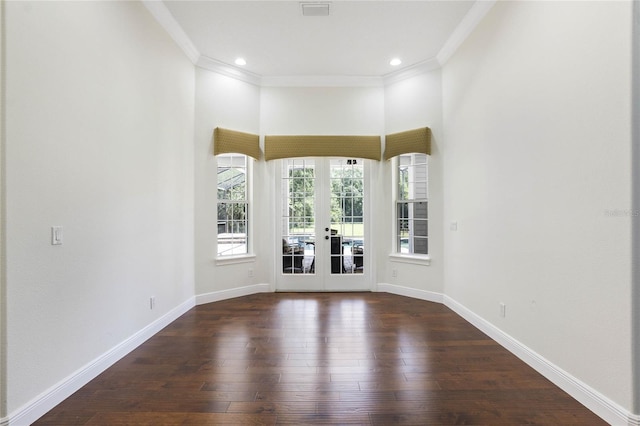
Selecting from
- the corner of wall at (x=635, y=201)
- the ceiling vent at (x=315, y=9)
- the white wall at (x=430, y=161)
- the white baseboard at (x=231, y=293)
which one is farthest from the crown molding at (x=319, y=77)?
the white baseboard at (x=231, y=293)

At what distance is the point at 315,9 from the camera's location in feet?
10.1

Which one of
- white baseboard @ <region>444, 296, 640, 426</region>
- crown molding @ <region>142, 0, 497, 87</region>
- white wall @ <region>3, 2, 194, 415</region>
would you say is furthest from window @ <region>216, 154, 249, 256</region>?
white baseboard @ <region>444, 296, 640, 426</region>

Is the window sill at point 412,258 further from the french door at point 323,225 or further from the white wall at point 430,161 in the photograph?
the french door at point 323,225

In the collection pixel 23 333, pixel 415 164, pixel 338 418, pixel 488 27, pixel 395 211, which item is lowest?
pixel 338 418

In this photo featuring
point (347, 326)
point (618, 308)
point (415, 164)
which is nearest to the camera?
point (618, 308)

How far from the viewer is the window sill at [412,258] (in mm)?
4266

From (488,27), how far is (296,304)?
12.6ft

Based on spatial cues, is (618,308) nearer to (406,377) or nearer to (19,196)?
(406,377)

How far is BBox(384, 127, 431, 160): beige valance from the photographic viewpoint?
414 cm

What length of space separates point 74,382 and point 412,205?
412 cm

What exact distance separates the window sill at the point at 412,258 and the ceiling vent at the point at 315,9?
10.7ft

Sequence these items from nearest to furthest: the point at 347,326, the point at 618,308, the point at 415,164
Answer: the point at 618,308, the point at 347,326, the point at 415,164

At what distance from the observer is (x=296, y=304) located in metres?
4.08

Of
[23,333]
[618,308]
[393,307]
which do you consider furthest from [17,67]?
[393,307]
